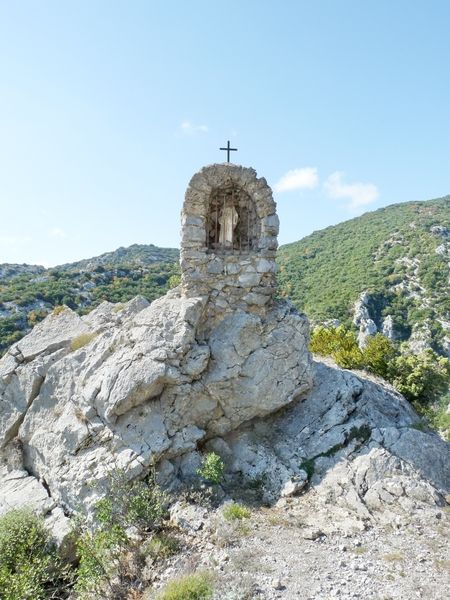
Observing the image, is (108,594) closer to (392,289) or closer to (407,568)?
(407,568)

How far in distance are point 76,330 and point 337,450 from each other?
8788 mm

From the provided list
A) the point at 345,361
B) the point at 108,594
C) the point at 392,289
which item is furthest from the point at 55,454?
the point at 392,289

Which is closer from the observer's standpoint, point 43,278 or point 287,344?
point 287,344

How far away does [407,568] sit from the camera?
6.66 metres

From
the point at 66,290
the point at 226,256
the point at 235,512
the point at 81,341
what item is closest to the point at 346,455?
the point at 235,512

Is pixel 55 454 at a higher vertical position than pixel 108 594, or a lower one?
higher

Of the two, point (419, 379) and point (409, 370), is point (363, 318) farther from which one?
point (419, 379)

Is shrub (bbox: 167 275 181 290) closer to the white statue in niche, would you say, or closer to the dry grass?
the white statue in niche

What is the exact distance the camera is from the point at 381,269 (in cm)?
4678

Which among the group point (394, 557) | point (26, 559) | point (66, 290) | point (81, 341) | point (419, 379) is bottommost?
point (26, 559)

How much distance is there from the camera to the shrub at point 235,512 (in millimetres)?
8250

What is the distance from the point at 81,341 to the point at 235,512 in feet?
22.6

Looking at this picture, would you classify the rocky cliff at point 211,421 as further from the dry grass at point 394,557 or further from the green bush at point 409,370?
the green bush at point 409,370

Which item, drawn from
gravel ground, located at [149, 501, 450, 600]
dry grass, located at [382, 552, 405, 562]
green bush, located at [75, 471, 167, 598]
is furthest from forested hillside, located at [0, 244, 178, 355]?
dry grass, located at [382, 552, 405, 562]
